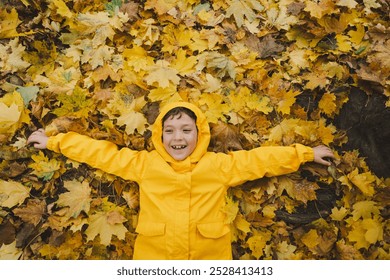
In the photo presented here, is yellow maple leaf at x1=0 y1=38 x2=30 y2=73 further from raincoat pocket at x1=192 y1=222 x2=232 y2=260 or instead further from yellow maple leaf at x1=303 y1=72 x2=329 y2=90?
yellow maple leaf at x1=303 y1=72 x2=329 y2=90

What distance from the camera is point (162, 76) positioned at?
2.97 metres

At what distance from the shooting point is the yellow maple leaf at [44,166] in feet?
9.55

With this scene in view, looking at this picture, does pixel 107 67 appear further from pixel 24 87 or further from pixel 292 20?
pixel 292 20

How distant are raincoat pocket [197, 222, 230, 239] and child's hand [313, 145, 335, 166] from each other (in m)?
0.88

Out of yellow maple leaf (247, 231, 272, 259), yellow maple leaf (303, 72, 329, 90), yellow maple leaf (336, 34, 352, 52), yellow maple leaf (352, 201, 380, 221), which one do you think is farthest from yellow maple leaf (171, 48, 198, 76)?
yellow maple leaf (352, 201, 380, 221)

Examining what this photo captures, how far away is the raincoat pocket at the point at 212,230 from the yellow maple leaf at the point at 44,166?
1.22 meters

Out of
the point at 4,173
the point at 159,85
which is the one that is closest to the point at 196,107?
the point at 159,85

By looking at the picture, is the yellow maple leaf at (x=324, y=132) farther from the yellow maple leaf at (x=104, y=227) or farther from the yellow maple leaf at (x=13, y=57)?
the yellow maple leaf at (x=13, y=57)

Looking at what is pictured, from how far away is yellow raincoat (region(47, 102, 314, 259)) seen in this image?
2.71m

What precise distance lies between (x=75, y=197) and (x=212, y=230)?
43.1 inches

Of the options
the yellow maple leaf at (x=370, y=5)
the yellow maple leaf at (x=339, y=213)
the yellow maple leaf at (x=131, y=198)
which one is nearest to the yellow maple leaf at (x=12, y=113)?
the yellow maple leaf at (x=131, y=198)
